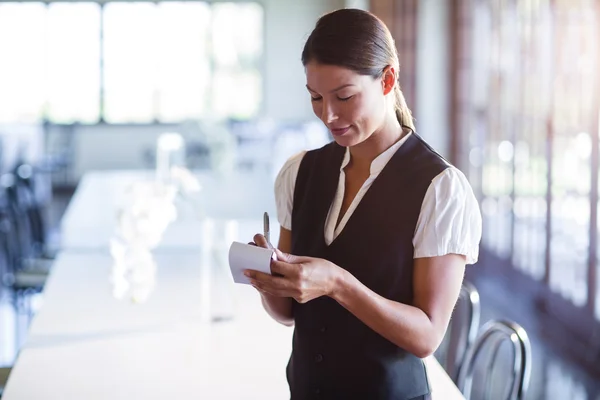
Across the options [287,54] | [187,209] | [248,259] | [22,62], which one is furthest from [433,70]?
[248,259]

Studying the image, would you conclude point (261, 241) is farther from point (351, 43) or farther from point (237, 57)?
point (237, 57)

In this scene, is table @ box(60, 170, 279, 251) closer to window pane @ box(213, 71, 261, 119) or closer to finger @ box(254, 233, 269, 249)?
finger @ box(254, 233, 269, 249)

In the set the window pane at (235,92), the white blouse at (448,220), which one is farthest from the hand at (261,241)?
the window pane at (235,92)

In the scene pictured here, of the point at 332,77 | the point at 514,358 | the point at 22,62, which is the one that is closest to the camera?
the point at 332,77

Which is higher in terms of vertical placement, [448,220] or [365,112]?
[365,112]

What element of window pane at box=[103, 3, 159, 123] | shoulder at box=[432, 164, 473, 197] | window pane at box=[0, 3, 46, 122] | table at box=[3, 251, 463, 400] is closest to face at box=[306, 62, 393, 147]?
shoulder at box=[432, 164, 473, 197]

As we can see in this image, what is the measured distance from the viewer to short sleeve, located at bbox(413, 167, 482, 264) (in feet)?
4.16

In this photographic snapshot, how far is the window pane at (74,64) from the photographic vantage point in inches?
418

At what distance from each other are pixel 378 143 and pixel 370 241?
160 mm

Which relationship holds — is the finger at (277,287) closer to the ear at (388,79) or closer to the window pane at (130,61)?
the ear at (388,79)

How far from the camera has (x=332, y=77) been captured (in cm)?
129

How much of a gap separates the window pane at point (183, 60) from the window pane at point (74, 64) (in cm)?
76

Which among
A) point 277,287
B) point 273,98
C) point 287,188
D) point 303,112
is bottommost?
point 277,287

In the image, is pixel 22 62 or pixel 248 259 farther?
pixel 22 62
